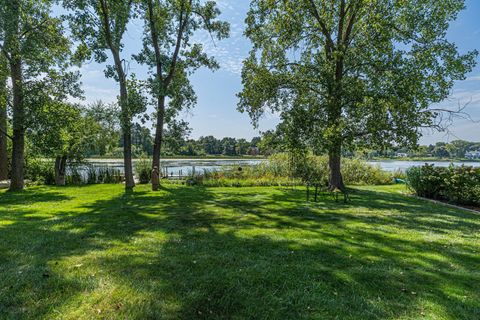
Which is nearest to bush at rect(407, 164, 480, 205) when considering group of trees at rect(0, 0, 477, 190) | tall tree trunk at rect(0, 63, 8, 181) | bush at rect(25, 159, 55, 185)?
group of trees at rect(0, 0, 477, 190)

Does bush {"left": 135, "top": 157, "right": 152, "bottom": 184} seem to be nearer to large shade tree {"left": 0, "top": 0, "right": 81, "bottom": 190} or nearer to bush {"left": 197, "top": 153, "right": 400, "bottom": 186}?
bush {"left": 197, "top": 153, "right": 400, "bottom": 186}

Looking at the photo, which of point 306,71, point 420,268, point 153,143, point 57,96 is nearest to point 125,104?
point 153,143

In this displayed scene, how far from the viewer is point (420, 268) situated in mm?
3102

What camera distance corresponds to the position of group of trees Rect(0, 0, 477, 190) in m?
8.66

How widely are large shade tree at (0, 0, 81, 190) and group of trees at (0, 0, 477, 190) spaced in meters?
0.04

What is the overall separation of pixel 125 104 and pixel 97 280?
824 cm


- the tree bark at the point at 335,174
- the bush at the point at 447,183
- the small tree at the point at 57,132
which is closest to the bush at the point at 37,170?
the small tree at the point at 57,132

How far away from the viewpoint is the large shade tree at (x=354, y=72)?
27.9 ft

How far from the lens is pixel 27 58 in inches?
371

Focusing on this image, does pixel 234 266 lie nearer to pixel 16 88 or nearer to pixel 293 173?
pixel 16 88

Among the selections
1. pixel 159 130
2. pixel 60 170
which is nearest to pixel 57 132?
pixel 60 170

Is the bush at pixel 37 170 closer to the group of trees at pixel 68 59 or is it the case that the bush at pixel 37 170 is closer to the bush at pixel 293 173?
the group of trees at pixel 68 59

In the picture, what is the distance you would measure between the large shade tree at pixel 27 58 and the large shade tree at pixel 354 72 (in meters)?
7.22

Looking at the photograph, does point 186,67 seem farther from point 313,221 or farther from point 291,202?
point 313,221
